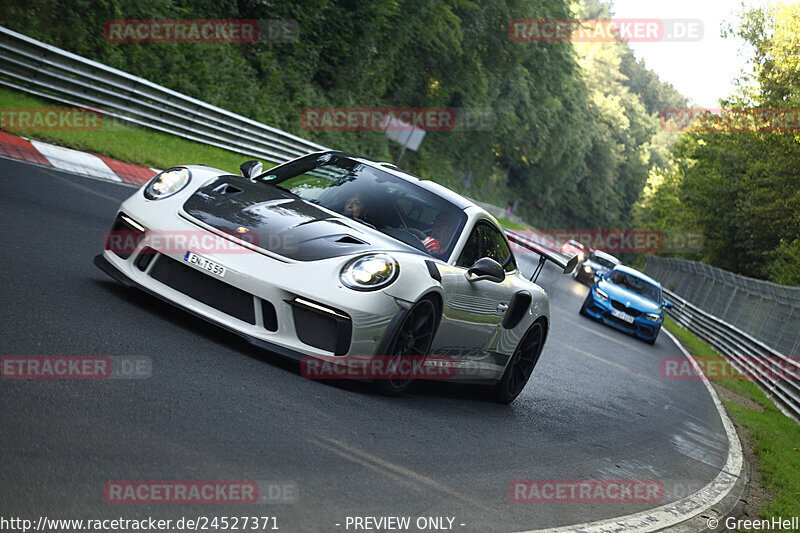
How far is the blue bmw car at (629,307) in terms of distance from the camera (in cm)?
2131

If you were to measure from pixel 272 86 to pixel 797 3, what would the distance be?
2118 cm

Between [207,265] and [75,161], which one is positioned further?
[75,161]

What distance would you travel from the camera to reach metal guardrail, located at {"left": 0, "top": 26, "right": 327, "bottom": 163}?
52.9 feet

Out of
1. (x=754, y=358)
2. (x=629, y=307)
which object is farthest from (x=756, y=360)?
(x=629, y=307)

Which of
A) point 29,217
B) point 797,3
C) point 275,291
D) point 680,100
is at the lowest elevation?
point 29,217

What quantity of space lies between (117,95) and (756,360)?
13.7m

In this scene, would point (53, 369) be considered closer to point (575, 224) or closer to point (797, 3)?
point (797, 3)

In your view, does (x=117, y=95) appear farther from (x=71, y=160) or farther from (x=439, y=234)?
(x=439, y=234)

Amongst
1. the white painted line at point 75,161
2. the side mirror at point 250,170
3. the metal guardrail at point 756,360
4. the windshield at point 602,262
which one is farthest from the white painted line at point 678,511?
the windshield at point 602,262

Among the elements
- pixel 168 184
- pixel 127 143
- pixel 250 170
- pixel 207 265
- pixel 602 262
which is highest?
pixel 250 170

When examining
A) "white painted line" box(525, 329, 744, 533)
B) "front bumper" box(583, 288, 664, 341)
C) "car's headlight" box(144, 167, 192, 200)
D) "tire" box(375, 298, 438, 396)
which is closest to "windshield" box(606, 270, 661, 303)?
"front bumper" box(583, 288, 664, 341)

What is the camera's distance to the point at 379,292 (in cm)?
608

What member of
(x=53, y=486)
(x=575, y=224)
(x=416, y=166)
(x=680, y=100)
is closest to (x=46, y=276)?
(x=53, y=486)

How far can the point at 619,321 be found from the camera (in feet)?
70.8
